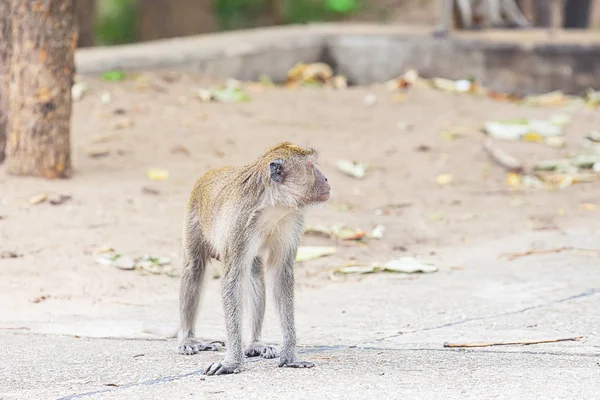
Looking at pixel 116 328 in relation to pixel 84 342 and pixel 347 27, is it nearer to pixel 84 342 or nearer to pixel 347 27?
pixel 84 342

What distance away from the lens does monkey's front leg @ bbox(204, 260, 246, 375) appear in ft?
17.0

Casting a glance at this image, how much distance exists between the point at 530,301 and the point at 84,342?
2.81 metres

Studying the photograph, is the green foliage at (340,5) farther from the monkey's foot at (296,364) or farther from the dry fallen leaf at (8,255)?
the monkey's foot at (296,364)

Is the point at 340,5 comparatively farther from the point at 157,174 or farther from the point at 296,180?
the point at 296,180

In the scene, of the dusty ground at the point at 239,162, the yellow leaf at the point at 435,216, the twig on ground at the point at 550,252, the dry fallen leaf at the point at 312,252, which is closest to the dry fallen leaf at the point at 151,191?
the dusty ground at the point at 239,162

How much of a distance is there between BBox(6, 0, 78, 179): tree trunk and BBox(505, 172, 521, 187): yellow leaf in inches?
172

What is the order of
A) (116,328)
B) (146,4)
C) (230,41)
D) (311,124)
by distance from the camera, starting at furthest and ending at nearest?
(146,4) < (230,41) < (311,124) < (116,328)

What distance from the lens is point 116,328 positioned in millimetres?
6391

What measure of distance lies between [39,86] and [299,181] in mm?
4854

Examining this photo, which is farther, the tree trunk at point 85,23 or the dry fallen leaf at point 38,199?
the tree trunk at point 85,23

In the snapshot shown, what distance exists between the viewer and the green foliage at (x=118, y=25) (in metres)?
24.4

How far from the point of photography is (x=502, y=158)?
11016mm

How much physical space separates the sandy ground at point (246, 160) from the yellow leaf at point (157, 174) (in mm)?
74

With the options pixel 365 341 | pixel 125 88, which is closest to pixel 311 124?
pixel 125 88
